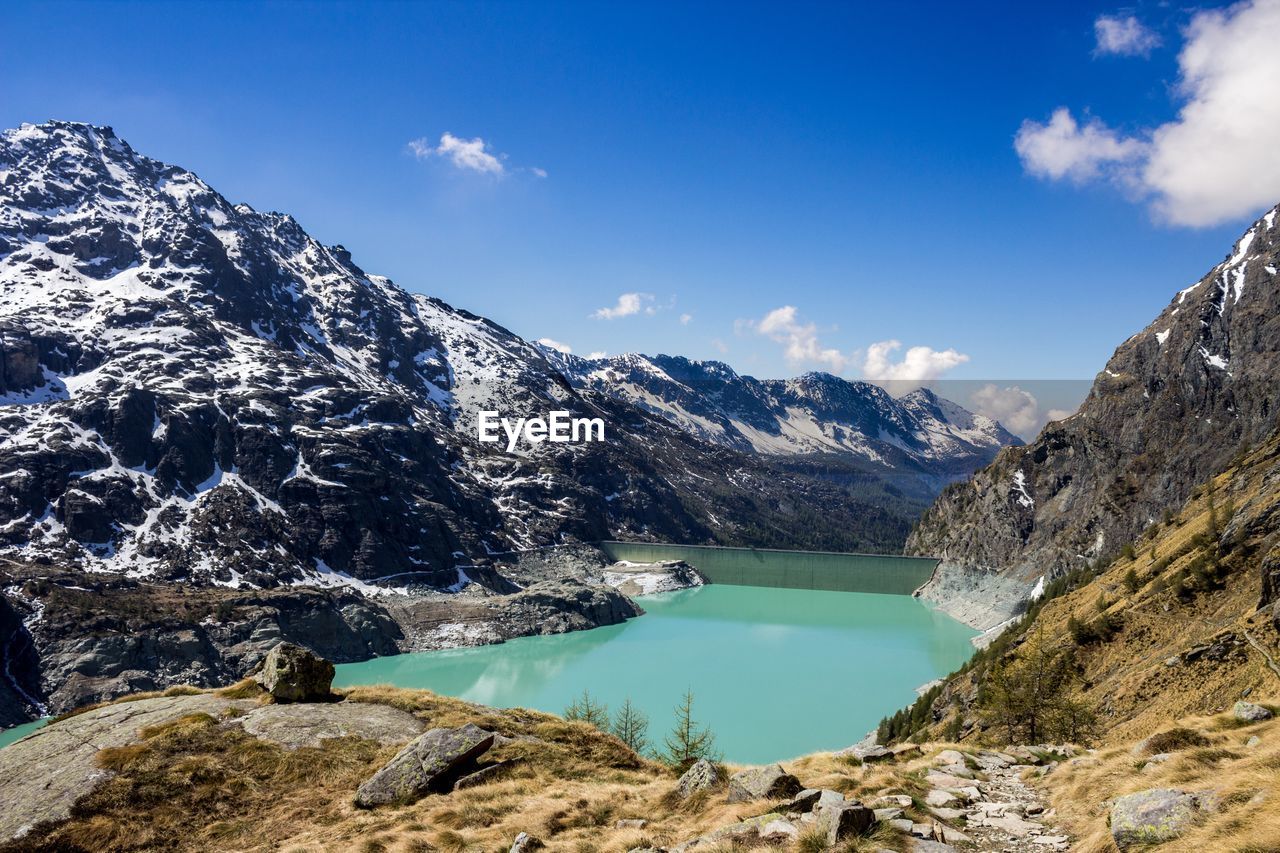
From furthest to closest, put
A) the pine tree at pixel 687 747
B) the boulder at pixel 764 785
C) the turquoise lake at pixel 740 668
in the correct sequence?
the turquoise lake at pixel 740 668
the pine tree at pixel 687 747
the boulder at pixel 764 785

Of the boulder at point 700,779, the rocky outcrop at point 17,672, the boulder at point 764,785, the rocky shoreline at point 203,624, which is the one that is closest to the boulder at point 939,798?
the boulder at point 764,785

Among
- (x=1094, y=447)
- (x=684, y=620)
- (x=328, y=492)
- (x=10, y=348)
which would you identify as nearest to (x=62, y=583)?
(x=328, y=492)

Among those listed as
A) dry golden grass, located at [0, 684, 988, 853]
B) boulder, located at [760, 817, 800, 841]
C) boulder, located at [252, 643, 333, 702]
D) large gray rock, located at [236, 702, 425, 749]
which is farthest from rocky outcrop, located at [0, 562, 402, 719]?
boulder, located at [760, 817, 800, 841]

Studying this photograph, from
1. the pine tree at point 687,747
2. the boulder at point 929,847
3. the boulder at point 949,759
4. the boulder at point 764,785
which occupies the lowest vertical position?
the pine tree at point 687,747

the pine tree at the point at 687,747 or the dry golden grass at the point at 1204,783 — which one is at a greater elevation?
the dry golden grass at the point at 1204,783

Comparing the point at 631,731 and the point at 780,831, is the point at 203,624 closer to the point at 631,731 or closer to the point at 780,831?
the point at 631,731

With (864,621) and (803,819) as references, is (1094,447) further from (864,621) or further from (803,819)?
(803,819)

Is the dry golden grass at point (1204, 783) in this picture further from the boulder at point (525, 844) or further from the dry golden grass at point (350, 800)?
the boulder at point (525, 844)
